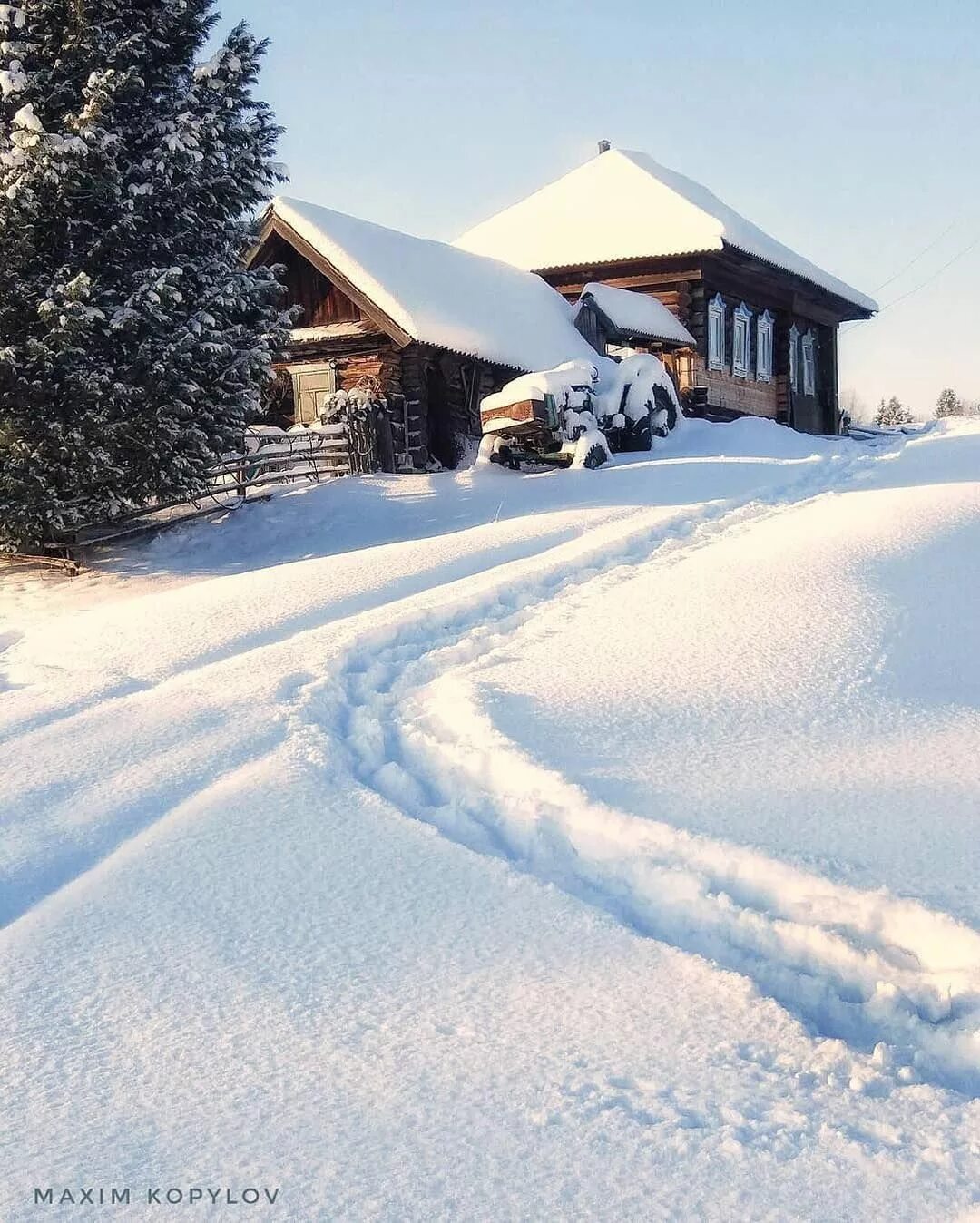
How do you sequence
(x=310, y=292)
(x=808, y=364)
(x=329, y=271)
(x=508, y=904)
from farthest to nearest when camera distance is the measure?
(x=808, y=364) → (x=310, y=292) → (x=329, y=271) → (x=508, y=904)

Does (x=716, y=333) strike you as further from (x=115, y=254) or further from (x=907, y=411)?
(x=907, y=411)

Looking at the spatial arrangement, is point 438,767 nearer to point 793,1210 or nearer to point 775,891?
point 775,891

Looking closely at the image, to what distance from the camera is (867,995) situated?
3.53 m

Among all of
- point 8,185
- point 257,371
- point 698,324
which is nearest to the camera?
point 8,185

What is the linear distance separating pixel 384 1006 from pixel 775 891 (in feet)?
4.87

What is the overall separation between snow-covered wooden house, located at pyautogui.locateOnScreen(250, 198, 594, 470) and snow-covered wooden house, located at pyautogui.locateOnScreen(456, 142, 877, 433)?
322cm

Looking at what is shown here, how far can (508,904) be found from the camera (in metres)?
4.08

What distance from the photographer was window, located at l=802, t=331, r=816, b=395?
29.6 m

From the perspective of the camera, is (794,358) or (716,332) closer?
(716,332)

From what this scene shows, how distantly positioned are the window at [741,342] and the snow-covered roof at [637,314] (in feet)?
6.75

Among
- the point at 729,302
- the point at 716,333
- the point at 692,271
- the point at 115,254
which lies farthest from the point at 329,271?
the point at 729,302

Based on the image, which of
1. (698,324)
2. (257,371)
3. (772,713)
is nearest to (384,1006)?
(772,713)

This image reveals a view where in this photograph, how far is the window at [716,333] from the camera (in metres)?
24.6

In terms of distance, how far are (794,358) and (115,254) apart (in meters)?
20.6
